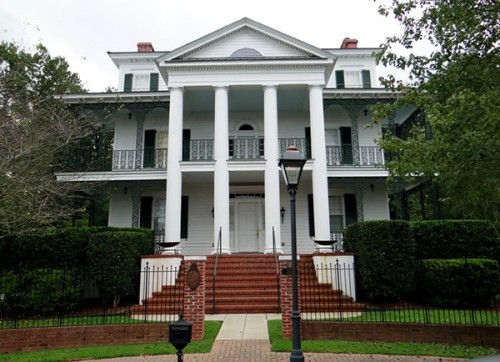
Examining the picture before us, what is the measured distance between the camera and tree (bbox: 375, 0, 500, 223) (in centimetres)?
736

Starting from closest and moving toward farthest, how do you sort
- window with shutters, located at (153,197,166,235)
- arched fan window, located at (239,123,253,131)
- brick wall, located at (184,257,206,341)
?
brick wall, located at (184,257,206,341) < window with shutters, located at (153,197,166,235) < arched fan window, located at (239,123,253,131)

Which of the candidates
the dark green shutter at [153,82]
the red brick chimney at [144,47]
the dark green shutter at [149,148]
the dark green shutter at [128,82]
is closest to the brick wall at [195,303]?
the dark green shutter at [149,148]

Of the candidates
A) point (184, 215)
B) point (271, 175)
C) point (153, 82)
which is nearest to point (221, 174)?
point (271, 175)

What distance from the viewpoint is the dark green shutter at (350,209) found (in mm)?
18266

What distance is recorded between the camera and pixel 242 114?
1917cm

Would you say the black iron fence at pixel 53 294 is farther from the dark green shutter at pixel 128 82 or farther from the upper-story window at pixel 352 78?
the upper-story window at pixel 352 78

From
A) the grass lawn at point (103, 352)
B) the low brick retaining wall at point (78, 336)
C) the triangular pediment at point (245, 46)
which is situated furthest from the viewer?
the triangular pediment at point (245, 46)

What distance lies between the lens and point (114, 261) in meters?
11.9

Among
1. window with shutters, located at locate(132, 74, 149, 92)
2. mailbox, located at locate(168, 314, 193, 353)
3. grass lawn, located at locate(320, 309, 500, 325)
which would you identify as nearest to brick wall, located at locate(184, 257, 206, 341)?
mailbox, located at locate(168, 314, 193, 353)

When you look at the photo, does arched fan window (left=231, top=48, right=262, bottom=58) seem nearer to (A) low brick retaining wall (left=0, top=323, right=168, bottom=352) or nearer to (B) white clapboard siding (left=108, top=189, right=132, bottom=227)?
(B) white clapboard siding (left=108, top=189, right=132, bottom=227)

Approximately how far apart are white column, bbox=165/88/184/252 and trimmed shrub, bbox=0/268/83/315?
13.3 ft

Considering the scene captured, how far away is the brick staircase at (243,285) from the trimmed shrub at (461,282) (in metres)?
4.67

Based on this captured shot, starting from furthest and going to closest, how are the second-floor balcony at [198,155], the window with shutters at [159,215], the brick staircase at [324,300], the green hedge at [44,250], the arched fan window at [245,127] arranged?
the arched fan window at [245,127] → the window with shutters at [159,215] → the second-floor balcony at [198,155] → the green hedge at [44,250] → the brick staircase at [324,300]

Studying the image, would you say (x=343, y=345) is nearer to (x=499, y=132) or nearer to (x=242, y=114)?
(x=499, y=132)
